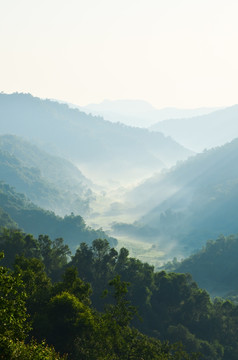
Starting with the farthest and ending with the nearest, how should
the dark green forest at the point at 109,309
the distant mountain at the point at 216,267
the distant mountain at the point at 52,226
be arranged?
the distant mountain at the point at 52,226 → the distant mountain at the point at 216,267 → the dark green forest at the point at 109,309

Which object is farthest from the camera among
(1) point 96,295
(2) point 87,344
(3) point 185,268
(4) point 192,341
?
(3) point 185,268

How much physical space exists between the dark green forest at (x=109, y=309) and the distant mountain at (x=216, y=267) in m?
52.1

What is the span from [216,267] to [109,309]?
91708 millimetres

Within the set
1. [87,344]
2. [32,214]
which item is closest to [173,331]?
[87,344]

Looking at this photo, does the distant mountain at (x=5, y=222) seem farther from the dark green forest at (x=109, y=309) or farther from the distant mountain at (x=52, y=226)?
the dark green forest at (x=109, y=309)

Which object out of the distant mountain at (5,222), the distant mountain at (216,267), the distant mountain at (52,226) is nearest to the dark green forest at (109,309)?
the distant mountain at (216,267)

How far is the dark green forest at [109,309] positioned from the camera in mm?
31516

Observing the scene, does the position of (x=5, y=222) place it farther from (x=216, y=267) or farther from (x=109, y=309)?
(x=109, y=309)

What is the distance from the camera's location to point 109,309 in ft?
122

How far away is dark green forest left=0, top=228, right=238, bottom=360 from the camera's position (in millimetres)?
31516

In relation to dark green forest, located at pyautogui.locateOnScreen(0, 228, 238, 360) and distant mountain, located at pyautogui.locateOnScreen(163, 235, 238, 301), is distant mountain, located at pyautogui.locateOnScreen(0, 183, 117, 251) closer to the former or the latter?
distant mountain, located at pyautogui.locateOnScreen(163, 235, 238, 301)

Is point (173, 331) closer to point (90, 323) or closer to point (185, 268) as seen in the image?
point (90, 323)

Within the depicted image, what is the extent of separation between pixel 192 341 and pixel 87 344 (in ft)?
Result: 81.6

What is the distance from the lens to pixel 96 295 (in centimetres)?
5838
